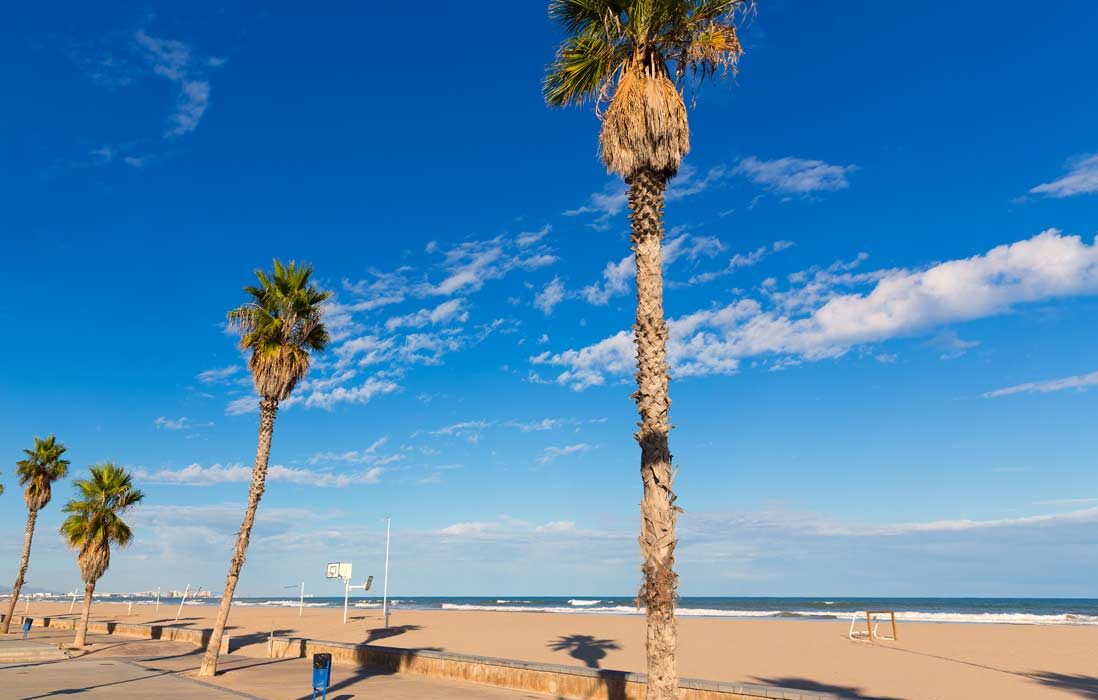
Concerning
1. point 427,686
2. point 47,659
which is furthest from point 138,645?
point 427,686

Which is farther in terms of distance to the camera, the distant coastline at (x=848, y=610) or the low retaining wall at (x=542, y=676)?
the distant coastline at (x=848, y=610)

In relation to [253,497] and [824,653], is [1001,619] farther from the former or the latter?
[253,497]

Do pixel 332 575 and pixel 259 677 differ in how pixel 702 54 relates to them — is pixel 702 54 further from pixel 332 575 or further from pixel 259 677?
pixel 332 575

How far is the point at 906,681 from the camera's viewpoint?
1969 centimetres

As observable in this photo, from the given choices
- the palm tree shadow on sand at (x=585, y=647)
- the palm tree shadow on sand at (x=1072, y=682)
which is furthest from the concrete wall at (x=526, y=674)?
the palm tree shadow on sand at (x=1072, y=682)

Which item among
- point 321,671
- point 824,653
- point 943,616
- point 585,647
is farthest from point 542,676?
point 943,616

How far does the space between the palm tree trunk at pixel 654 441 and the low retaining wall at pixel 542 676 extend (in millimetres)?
3563

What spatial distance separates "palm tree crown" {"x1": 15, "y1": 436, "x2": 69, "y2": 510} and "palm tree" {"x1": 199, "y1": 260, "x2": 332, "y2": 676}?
2451 centimetres

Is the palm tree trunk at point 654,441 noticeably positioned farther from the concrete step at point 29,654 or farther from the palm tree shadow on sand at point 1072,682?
the concrete step at point 29,654

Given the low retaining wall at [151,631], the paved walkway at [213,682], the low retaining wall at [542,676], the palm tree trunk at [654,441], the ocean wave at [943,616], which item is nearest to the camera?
the palm tree trunk at [654,441]

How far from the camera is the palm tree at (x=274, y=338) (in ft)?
73.7

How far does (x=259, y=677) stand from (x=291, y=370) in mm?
9233

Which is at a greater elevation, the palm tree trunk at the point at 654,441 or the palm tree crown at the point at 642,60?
the palm tree crown at the point at 642,60

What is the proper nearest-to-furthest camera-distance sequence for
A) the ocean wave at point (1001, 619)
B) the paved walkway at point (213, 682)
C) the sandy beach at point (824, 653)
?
1. the paved walkway at point (213, 682)
2. the sandy beach at point (824, 653)
3. the ocean wave at point (1001, 619)
